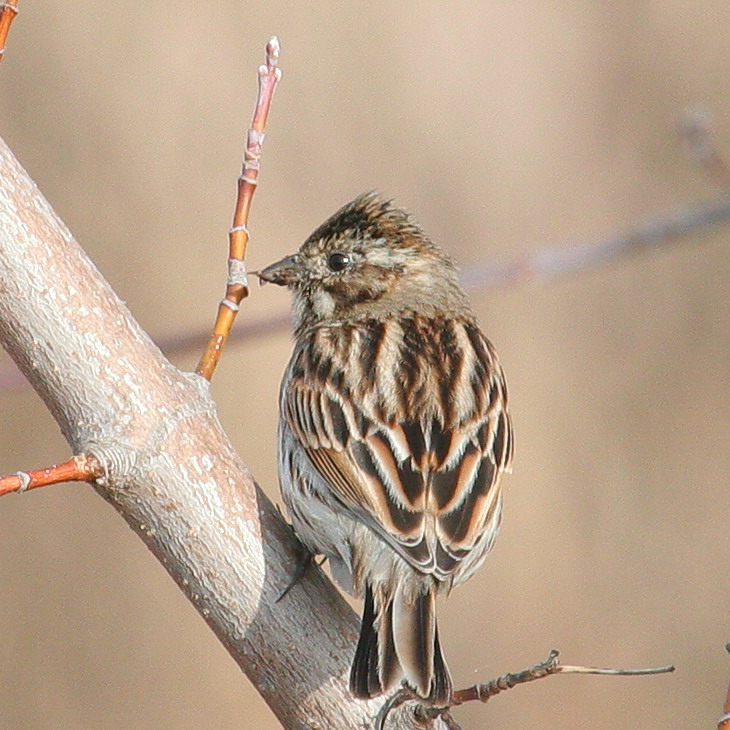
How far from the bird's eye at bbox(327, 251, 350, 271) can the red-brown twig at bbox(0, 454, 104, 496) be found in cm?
145

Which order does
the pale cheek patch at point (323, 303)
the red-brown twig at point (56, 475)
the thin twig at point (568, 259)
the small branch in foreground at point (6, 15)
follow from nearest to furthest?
Answer: the red-brown twig at point (56, 475)
the small branch in foreground at point (6, 15)
the thin twig at point (568, 259)
the pale cheek patch at point (323, 303)

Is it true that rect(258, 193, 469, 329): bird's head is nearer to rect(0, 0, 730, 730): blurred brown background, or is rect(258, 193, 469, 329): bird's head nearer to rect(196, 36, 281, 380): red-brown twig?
rect(196, 36, 281, 380): red-brown twig

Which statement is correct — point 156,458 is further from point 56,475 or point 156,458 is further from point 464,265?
point 464,265

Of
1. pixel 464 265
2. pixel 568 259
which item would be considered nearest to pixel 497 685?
pixel 568 259

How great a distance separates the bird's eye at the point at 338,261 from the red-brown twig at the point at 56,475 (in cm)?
145

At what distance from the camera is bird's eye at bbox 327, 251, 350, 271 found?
3.87 meters

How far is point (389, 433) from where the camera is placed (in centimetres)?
314

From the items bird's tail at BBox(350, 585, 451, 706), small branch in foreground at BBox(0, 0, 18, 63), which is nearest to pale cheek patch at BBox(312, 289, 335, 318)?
bird's tail at BBox(350, 585, 451, 706)

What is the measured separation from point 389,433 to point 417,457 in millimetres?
108

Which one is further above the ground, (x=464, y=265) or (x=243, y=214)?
(x=464, y=265)

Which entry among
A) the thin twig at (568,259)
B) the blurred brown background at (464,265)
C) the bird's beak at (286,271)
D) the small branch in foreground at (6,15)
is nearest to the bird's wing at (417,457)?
the thin twig at (568,259)

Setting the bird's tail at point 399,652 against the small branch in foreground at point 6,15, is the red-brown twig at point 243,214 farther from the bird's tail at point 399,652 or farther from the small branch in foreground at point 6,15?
the bird's tail at point 399,652

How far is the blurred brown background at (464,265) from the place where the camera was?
637cm

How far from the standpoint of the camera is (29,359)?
2586 mm
